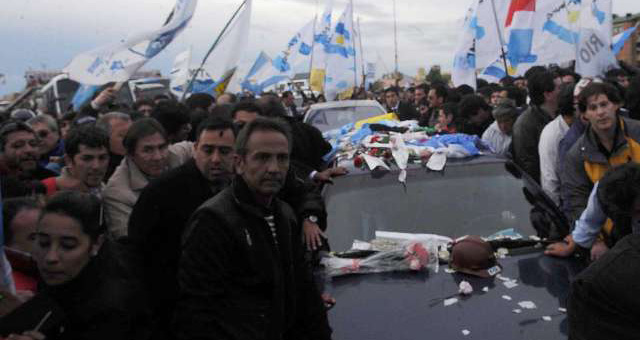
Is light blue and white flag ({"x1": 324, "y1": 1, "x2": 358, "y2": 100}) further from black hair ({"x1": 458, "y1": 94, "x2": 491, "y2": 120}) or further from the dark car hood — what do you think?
the dark car hood

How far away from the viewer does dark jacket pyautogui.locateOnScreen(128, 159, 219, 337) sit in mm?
2594

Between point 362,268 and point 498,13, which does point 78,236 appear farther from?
point 498,13

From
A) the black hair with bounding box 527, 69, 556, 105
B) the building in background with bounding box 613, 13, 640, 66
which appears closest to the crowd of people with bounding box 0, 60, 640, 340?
the black hair with bounding box 527, 69, 556, 105

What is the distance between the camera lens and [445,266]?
3523 mm

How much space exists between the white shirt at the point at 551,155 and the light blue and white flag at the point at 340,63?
359 inches

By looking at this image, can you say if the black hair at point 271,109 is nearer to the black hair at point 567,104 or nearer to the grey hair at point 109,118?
the grey hair at point 109,118

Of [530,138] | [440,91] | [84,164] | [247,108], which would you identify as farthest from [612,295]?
[440,91]

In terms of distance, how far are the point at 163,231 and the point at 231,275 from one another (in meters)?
0.75

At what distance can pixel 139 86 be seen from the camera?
24.1 m

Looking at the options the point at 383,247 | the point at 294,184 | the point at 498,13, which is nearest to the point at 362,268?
the point at 383,247

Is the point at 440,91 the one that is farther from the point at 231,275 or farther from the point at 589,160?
the point at 231,275

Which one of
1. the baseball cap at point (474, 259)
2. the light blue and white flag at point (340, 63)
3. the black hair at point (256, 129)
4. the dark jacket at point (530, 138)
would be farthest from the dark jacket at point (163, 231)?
the light blue and white flag at point (340, 63)

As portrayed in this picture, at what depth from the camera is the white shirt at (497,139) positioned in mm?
6164

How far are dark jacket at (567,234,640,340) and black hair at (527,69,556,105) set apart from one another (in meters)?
3.91
